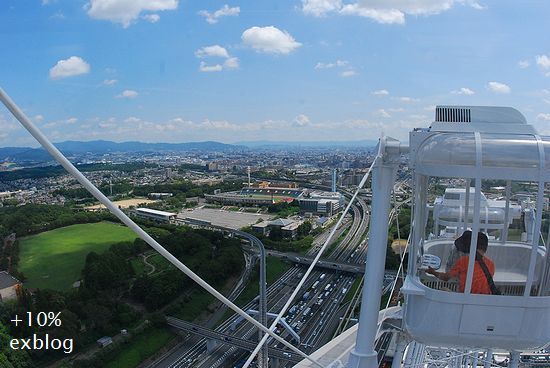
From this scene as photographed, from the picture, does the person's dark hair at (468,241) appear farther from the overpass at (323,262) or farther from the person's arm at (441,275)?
the overpass at (323,262)

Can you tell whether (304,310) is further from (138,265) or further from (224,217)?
(224,217)

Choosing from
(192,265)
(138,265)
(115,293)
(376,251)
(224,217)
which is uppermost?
(376,251)

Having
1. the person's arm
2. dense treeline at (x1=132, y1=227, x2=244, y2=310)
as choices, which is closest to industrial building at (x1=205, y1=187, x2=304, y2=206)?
dense treeline at (x1=132, y1=227, x2=244, y2=310)

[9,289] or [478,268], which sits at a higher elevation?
[478,268]

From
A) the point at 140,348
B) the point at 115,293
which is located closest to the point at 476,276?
the point at 140,348

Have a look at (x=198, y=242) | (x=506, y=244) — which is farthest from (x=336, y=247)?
(x=506, y=244)

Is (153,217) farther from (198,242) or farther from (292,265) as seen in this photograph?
(292,265)

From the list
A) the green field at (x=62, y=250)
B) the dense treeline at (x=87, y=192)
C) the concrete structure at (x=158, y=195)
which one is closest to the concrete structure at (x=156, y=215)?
the green field at (x=62, y=250)

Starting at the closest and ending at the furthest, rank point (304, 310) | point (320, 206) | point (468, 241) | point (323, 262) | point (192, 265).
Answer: point (468, 241), point (304, 310), point (192, 265), point (323, 262), point (320, 206)
